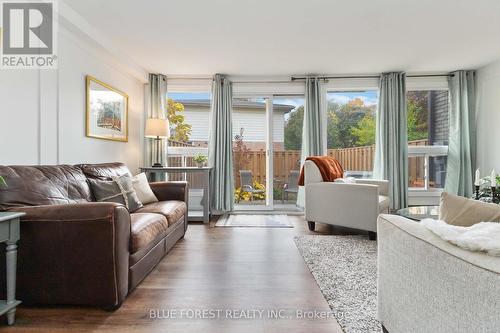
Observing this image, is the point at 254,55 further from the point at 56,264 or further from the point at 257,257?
the point at 56,264

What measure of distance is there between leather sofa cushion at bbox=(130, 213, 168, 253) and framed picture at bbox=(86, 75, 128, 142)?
5.18ft

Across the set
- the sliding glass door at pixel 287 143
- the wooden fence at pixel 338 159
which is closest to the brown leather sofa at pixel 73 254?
the wooden fence at pixel 338 159

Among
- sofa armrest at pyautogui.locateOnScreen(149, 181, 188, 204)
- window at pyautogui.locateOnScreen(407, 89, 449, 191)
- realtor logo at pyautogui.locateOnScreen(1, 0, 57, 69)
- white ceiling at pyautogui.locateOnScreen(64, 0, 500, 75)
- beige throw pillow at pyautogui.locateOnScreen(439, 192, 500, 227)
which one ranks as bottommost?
sofa armrest at pyautogui.locateOnScreen(149, 181, 188, 204)

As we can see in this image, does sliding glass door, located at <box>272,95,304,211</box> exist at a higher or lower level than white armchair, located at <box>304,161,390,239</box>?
higher

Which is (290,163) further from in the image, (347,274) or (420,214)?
(347,274)

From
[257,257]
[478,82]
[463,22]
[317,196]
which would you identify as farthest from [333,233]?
[478,82]

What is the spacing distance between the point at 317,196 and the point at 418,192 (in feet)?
7.44

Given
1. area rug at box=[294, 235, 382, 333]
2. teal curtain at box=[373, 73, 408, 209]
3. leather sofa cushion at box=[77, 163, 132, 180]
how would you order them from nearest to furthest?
area rug at box=[294, 235, 382, 333]
leather sofa cushion at box=[77, 163, 132, 180]
teal curtain at box=[373, 73, 408, 209]

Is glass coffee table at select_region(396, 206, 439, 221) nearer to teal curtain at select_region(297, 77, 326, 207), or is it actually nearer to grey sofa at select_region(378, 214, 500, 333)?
grey sofa at select_region(378, 214, 500, 333)

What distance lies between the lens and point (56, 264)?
1706 millimetres

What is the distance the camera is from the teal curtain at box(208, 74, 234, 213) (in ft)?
15.4

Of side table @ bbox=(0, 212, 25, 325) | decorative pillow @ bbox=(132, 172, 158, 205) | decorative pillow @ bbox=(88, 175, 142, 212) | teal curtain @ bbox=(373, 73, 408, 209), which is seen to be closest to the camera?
side table @ bbox=(0, 212, 25, 325)

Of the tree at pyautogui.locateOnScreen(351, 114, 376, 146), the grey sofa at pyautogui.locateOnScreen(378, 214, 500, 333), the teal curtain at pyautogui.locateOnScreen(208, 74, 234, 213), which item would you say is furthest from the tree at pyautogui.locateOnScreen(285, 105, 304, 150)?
the grey sofa at pyautogui.locateOnScreen(378, 214, 500, 333)

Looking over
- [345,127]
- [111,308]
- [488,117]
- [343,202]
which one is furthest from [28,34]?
[488,117]
